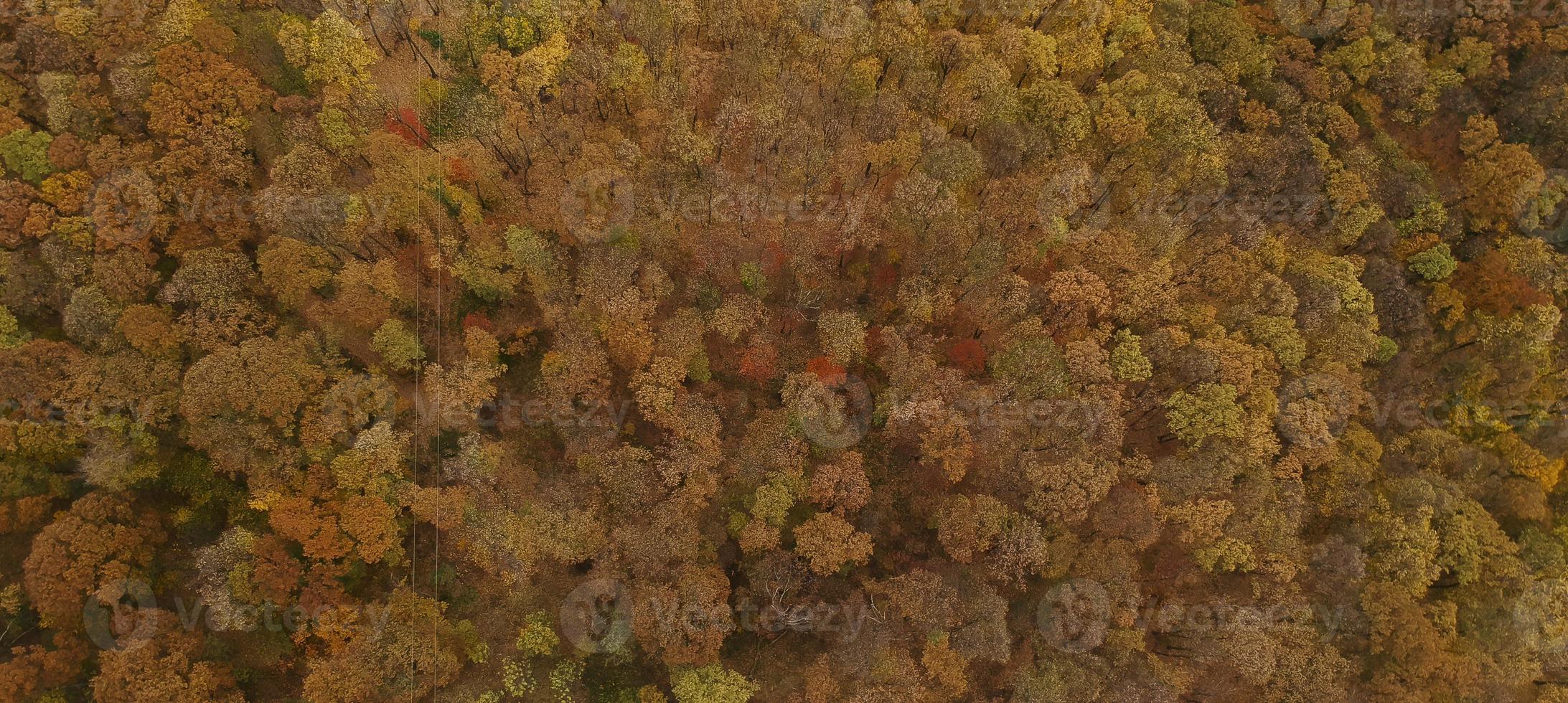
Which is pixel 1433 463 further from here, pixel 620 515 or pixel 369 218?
pixel 369 218

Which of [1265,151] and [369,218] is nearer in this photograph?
[369,218]

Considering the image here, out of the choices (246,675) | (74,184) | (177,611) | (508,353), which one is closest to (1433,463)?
(508,353)

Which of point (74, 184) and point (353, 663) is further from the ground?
point (74, 184)

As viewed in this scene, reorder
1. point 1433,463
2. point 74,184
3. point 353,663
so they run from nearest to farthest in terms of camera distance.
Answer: point 353,663
point 74,184
point 1433,463

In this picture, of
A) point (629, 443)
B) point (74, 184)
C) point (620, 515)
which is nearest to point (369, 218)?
point (74, 184)

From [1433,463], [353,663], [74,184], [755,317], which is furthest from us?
[1433,463]

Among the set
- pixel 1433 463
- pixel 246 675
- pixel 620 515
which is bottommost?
pixel 246 675
